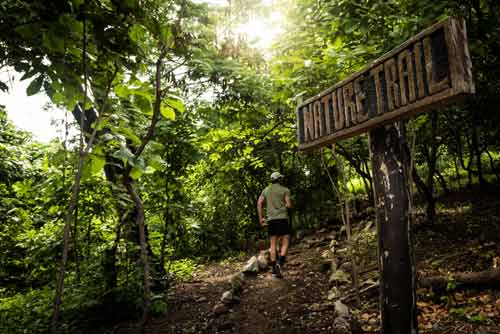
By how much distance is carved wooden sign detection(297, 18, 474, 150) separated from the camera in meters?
1.62

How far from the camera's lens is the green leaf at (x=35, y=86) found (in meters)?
2.01

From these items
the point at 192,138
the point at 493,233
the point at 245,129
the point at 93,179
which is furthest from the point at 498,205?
the point at 93,179

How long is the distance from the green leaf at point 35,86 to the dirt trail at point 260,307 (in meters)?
3.37

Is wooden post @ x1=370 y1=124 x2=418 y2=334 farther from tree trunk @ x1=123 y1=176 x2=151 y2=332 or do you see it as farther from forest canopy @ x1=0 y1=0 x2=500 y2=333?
tree trunk @ x1=123 y1=176 x2=151 y2=332

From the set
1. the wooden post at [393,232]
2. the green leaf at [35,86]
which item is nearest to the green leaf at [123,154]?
the green leaf at [35,86]

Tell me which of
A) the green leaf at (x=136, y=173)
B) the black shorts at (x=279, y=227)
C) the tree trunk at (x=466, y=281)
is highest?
the green leaf at (x=136, y=173)

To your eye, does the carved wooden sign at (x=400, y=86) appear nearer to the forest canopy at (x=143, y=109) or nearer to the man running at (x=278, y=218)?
the forest canopy at (x=143, y=109)

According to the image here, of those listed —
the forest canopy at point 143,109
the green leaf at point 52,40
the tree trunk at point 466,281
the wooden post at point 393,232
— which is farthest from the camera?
the tree trunk at point 466,281

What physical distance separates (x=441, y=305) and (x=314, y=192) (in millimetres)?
7668

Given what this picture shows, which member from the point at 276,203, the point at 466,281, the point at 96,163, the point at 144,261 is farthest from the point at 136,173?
the point at 276,203

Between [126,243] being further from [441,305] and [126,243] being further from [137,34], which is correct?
[441,305]

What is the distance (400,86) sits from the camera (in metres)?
1.93

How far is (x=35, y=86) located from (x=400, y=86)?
2406 mm

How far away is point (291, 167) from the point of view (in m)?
11.4
